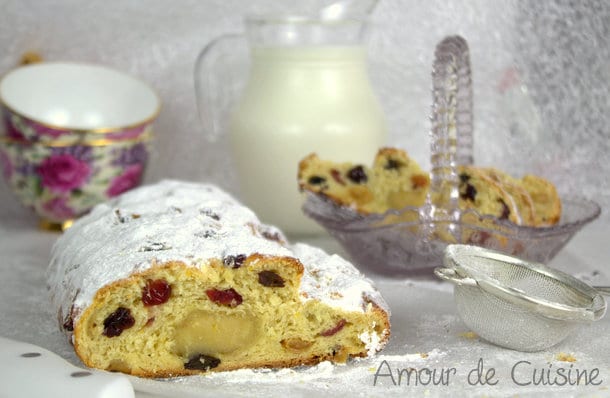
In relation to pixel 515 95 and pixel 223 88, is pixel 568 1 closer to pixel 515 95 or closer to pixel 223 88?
pixel 515 95

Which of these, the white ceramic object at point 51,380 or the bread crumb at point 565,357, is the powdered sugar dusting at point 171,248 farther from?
the bread crumb at point 565,357

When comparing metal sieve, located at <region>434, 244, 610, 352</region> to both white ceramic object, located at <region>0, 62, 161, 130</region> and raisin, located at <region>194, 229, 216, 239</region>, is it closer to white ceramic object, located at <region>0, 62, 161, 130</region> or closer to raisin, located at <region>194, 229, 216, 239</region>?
raisin, located at <region>194, 229, 216, 239</region>

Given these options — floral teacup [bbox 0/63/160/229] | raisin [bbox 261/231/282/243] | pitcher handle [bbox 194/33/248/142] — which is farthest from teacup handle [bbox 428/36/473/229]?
floral teacup [bbox 0/63/160/229]

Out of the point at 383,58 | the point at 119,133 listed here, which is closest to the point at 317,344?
the point at 119,133

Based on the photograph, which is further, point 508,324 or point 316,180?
point 316,180

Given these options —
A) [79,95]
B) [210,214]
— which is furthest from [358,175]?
[79,95]
